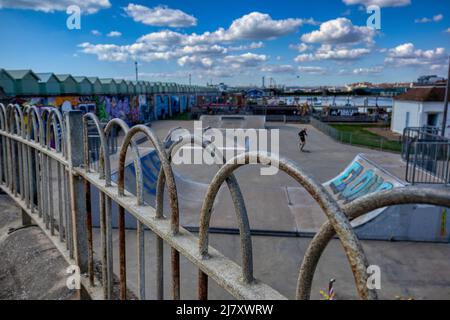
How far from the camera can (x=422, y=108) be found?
97.5 feet

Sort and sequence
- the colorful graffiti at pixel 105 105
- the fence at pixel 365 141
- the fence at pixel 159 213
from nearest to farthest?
the fence at pixel 159 213
the colorful graffiti at pixel 105 105
the fence at pixel 365 141

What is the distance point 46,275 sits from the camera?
15.7ft

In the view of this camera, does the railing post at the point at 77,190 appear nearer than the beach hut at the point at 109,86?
Yes

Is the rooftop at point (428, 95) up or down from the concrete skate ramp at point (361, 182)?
up

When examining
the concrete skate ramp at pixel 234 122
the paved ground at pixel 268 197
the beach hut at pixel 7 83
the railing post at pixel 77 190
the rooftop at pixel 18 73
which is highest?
the rooftop at pixel 18 73

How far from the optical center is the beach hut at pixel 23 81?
1836 centimetres

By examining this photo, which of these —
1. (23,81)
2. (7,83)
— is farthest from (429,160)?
(23,81)

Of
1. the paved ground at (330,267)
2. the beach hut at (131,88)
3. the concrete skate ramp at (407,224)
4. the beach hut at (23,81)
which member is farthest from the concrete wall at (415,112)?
the beach hut at (23,81)

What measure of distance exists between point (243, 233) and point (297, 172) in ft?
1.23

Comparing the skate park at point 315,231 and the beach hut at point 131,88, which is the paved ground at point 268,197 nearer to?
the skate park at point 315,231

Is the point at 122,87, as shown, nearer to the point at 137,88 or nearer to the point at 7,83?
the point at 137,88

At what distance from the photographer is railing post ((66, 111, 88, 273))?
3.37m

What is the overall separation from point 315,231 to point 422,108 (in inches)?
988

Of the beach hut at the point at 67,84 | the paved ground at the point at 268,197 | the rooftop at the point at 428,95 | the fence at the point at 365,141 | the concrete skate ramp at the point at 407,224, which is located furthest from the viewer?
the rooftop at the point at 428,95
